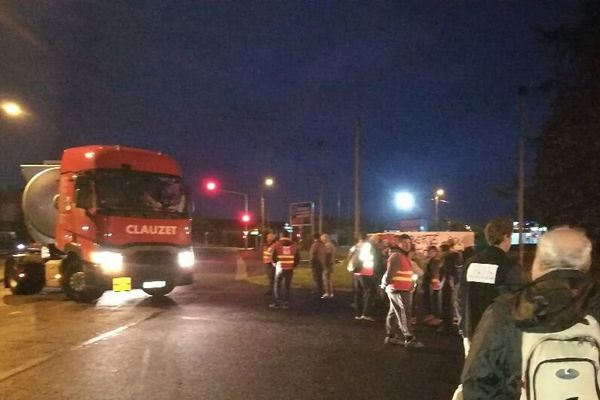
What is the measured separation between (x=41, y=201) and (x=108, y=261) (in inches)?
148

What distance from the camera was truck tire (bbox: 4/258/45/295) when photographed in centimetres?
1961

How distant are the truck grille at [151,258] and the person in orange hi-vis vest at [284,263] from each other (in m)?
2.47

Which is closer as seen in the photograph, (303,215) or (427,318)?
(427,318)

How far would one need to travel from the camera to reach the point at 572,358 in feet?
9.35

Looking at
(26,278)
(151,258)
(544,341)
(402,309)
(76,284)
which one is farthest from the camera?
(26,278)

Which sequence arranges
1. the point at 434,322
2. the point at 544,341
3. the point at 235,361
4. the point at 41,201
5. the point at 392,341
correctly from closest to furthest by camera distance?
the point at 544,341 → the point at 235,361 → the point at 392,341 → the point at 434,322 → the point at 41,201

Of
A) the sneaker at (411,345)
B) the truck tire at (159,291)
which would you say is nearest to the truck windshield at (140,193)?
the truck tire at (159,291)

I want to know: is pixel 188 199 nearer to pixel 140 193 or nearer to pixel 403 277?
pixel 140 193

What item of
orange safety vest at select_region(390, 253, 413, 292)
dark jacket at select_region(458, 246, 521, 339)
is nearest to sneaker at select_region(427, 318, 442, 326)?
orange safety vest at select_region(390, 253, 413, 292)

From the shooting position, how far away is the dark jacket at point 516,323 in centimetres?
287

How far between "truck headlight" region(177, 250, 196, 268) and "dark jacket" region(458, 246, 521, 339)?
1170 cm

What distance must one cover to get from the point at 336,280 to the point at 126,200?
1161cm

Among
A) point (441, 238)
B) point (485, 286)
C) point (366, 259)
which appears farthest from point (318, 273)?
point (485, 286)

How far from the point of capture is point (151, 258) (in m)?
17.0
